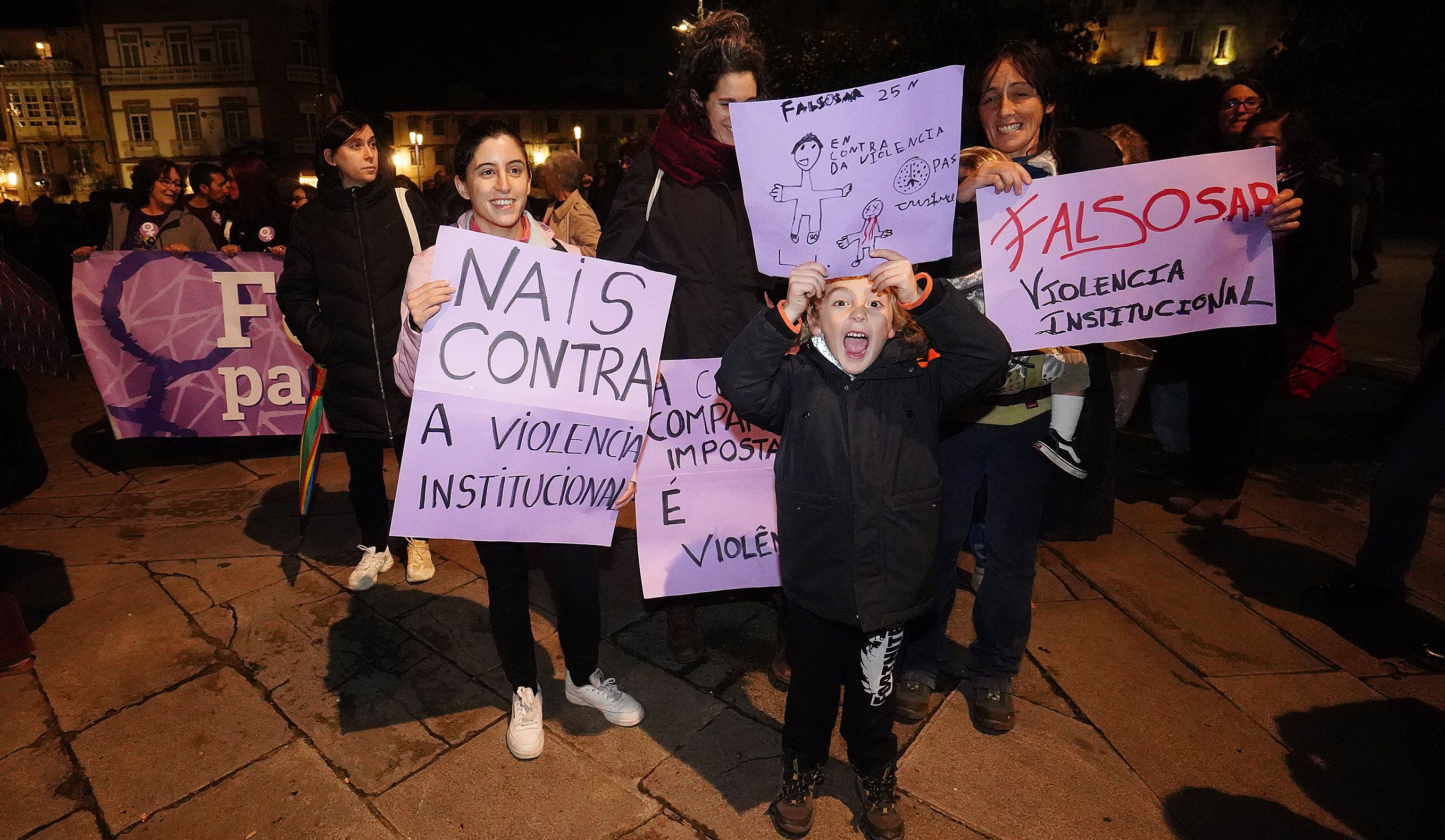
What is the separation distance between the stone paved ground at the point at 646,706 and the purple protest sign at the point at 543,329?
1185 mm

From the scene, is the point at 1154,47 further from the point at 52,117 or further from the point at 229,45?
the point at 52,117

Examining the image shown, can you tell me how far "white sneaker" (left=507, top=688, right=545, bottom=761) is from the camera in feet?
7.91

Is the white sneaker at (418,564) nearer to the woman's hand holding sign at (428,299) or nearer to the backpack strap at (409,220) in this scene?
the backpack strap at (409,220)

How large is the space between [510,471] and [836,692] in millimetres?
1099

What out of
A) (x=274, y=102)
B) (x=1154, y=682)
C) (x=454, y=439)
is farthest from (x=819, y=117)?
(x=274, y=102)

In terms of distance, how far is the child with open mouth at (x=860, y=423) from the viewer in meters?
1.86

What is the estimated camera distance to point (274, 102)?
125 ft

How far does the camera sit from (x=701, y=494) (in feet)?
8.58

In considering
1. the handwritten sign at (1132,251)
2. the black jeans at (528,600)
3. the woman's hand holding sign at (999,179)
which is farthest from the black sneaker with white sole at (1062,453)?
the black jeans at (528,600)

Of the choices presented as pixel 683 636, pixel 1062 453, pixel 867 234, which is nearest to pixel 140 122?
pixel 683 636

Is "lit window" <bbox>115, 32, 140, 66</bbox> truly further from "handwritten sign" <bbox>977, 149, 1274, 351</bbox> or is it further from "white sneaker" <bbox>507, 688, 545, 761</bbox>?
"handwritten sign" <bbox>977, 149, 1274, 351</bbox>

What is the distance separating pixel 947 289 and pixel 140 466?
5.53m

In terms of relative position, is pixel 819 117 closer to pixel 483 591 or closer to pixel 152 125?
pixel 483 591

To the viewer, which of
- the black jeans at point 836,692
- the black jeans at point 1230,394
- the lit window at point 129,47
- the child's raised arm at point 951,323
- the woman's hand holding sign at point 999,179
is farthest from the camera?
the lit window at point 129,47
